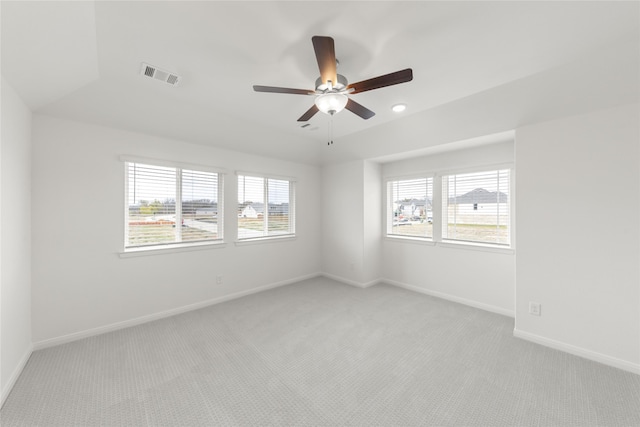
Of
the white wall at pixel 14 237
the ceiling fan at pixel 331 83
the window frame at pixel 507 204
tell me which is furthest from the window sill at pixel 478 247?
the white wall at pixel 14 237

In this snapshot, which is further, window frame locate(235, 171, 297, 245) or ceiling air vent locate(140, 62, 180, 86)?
window frame locate(235, 171, 297, 245)

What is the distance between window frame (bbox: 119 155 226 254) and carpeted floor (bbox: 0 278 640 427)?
93cm

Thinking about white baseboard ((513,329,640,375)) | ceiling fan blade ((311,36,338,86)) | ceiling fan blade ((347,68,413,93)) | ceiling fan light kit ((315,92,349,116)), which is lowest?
white baseboard ((513,329,640,375))

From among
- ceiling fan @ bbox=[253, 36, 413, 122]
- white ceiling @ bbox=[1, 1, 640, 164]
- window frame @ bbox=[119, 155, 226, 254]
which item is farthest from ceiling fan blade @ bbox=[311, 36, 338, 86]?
window frame @ bbox=[119, 155, 226, 254]

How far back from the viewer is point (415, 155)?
4164 mm

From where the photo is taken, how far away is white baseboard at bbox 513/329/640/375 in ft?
7.29

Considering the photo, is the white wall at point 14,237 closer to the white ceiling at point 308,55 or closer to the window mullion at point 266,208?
the white ceiling at point 308,55

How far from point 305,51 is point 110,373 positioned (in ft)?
10.3

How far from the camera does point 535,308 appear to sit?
8.90ft

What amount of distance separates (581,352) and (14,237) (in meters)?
5.29

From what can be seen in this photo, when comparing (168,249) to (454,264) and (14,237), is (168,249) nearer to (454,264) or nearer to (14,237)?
(14,237)

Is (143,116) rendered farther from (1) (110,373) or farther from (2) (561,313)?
(2) (561,313)

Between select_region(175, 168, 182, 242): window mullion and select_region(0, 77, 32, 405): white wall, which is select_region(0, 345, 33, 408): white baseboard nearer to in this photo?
select_region(0, 77, 32, 405): white wall

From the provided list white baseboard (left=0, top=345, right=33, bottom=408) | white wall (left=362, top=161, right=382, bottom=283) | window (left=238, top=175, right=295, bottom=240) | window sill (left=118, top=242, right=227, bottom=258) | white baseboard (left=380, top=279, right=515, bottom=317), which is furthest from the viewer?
white wall (left=362, top=161, right=382, bottom=283)
